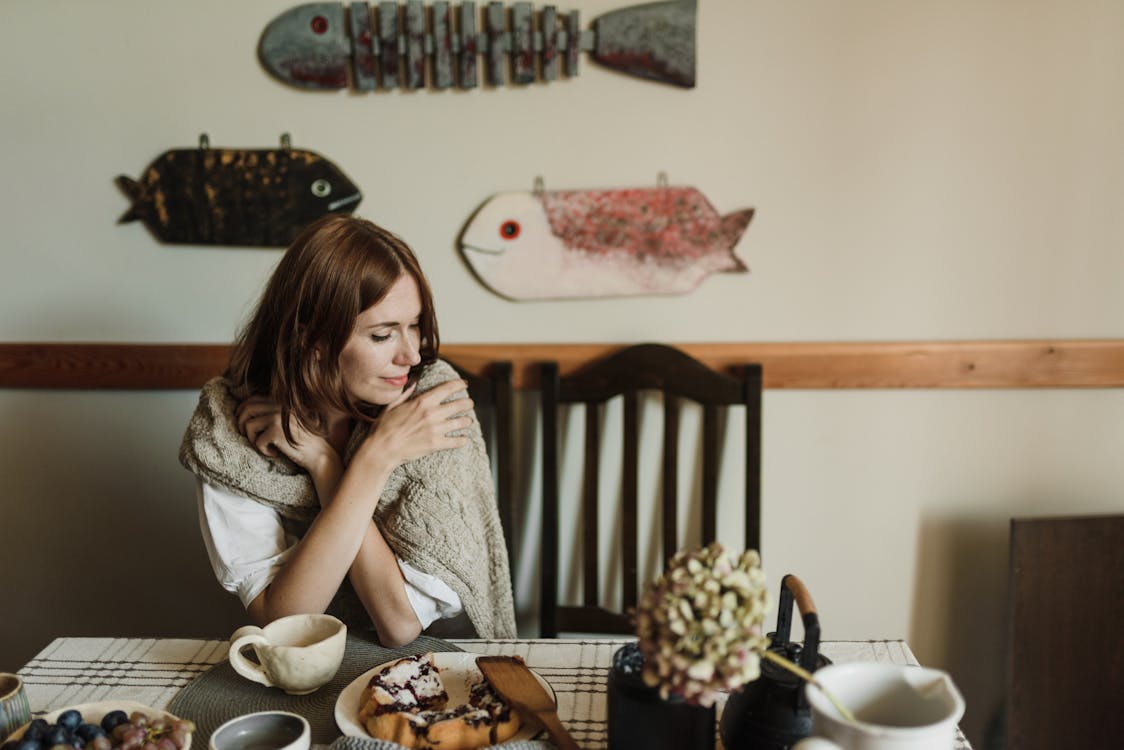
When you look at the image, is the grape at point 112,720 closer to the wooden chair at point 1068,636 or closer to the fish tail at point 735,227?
the fish tail at point 735,227

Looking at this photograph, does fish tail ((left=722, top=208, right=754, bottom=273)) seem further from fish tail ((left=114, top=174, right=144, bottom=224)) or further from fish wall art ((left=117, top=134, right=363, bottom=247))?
fish tail ((left=114, top=174, right=144, bottom=224))

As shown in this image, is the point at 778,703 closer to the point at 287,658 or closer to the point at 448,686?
the point at 448,686

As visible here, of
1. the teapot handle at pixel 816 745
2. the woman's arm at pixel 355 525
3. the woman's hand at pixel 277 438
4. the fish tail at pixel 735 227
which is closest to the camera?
the teapot handle at pixel 816 745

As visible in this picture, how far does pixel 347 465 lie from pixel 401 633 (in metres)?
0.30

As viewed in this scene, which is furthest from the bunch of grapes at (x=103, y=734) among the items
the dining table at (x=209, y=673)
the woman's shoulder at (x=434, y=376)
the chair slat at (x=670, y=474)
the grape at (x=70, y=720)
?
the chair slat at (x=670, y=474)

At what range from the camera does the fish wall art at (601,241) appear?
1917 millimetres

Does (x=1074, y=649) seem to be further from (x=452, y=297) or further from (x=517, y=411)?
(x=452, y=297)

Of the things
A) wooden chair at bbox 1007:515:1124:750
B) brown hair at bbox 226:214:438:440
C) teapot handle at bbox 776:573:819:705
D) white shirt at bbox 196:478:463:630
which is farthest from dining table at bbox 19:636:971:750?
wooden chair at bbox 1007:515:1124:750

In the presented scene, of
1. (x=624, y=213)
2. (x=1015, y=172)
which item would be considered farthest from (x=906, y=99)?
(x=624, y=213)

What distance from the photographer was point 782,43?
6.10ft

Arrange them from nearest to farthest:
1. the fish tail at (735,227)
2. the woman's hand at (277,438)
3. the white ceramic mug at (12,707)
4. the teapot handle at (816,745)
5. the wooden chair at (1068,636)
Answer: the teapot handle at (816,745) < the white ceramic mug at (12,707) < the woman's hand at (277,438) < the wooden chair at (1068,636) < the fish tail at (735,227)

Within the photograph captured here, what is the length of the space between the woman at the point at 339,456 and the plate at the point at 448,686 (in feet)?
0.52

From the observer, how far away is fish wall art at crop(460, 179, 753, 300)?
1917mm

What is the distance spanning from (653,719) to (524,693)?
212mm
